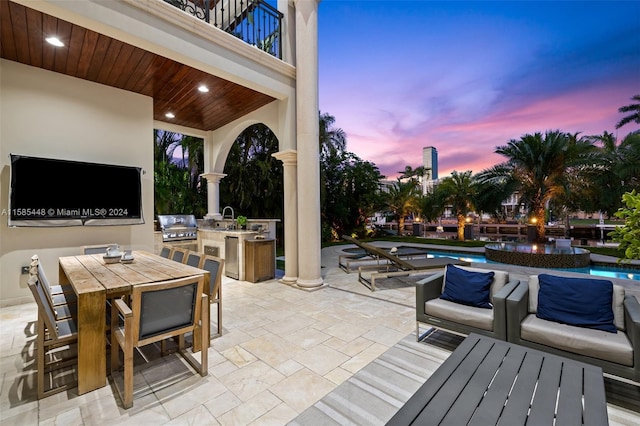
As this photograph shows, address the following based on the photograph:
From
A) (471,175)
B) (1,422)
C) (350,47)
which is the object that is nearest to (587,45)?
(471,175)

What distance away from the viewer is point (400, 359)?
279 cm

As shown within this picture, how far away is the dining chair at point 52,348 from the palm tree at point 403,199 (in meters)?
16.0

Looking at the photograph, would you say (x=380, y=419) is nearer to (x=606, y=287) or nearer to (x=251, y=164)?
(x=606, y=287)

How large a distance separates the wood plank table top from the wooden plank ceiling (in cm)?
559

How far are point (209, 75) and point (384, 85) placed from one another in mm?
15502

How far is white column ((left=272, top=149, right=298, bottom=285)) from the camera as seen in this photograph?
5887 mm

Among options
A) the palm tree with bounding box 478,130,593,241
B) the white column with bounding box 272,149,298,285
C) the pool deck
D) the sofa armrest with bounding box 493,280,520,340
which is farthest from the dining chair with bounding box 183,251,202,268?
the palm tree with bounding box 478,130,593,241

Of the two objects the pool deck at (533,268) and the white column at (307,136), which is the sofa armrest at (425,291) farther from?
the white column at (307,136)

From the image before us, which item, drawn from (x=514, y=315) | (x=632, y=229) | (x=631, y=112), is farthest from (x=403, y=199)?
(x=514, y=315)

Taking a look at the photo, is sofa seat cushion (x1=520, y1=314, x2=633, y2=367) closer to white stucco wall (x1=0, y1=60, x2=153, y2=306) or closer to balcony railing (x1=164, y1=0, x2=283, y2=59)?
balcony railing (x1=164, y1=0, x2=283, y2=59)

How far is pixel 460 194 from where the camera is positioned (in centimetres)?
1433

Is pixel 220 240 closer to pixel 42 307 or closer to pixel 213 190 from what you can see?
pixel 213 190

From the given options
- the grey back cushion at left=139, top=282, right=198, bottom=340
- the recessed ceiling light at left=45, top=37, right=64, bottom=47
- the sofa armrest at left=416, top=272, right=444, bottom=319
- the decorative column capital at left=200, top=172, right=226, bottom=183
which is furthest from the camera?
the decorative column capital at left=200, top=172, right=226, bottom=183

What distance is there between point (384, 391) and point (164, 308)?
198 cm
